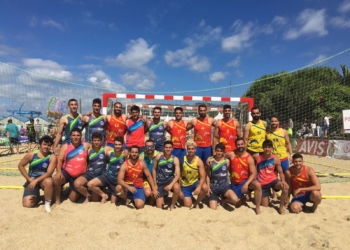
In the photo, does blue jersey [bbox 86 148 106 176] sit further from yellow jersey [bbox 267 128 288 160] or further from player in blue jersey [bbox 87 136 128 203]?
yellow jersey [bbox 267 128 288 160]

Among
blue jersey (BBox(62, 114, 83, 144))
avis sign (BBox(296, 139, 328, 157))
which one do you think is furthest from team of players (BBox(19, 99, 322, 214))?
avis sign (BBox(296, 139, 328, 157))

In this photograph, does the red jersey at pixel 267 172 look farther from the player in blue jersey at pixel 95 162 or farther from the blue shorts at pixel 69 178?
the blue shorts at pixel 69 178

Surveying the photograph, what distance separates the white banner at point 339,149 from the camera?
28.7ft

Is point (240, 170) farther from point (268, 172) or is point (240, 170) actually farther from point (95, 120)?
point (95, 120)

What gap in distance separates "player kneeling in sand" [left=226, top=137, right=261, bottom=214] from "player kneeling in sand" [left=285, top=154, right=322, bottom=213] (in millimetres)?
526

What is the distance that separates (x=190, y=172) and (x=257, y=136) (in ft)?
4.39

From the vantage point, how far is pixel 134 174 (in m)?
3.62

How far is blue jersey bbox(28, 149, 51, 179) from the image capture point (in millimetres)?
3545

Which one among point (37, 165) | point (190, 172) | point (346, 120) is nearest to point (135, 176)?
point (190, 172)

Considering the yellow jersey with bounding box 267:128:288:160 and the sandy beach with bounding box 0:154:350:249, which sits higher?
the yellow jersey with bounding box 267:128:288:160

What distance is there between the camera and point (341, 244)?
264 centimetres

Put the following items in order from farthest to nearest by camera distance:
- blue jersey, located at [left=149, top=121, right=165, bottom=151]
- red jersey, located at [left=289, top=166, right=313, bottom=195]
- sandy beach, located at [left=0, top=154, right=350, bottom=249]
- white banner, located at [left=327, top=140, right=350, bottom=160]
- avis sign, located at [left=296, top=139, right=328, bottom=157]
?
avis sign, located at [left=296, top=139, right=328, bottom=157] → white banner, located at [left=327, top=140, right=350, bottom=160] → blue jersey, located at [left=149, top=121, right=165, bottom=151] → red jersey, located at [left=289, top=166, right=313, bottom=195] → sandy beach, located at [left=0, top=154, right=350, bottom=249]

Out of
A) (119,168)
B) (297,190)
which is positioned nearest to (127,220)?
(119,168)

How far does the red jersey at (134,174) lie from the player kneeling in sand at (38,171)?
1072 millimetres
